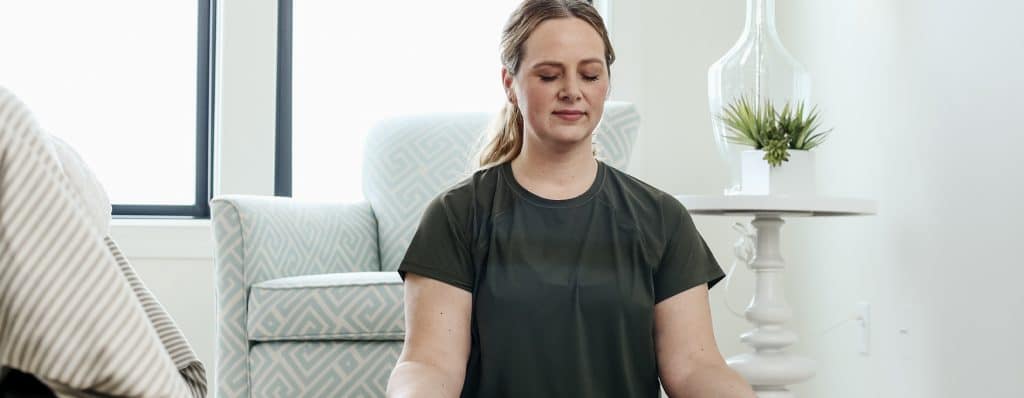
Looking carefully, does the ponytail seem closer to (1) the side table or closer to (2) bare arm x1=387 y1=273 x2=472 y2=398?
(2) bare arm x1=387 y1=273 x2=472 y2=398

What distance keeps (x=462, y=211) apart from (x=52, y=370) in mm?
811

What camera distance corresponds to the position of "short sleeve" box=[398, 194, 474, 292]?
1308mm

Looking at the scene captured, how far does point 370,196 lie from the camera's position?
2562 millimetres

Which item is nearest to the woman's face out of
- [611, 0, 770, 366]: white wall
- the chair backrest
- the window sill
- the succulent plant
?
the succulent plant

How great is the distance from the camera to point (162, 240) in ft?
9.72

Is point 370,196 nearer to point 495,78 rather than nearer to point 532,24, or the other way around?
point 495,78

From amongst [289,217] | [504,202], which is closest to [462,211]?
[504,202]

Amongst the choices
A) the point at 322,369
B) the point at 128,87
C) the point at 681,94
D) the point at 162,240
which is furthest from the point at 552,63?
the point at 128,87

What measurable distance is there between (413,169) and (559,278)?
1222 millimetres

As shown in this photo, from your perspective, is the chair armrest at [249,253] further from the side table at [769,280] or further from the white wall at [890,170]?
the white wall at [890,170]

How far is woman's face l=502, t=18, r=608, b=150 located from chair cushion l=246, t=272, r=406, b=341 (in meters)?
0.72

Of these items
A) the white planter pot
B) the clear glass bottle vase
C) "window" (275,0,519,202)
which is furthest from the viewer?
"window" (275,0,519,202)

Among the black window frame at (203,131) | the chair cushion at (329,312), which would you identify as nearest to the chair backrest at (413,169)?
the chair cushion at (329,312)

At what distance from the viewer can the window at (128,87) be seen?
307 centimetres
